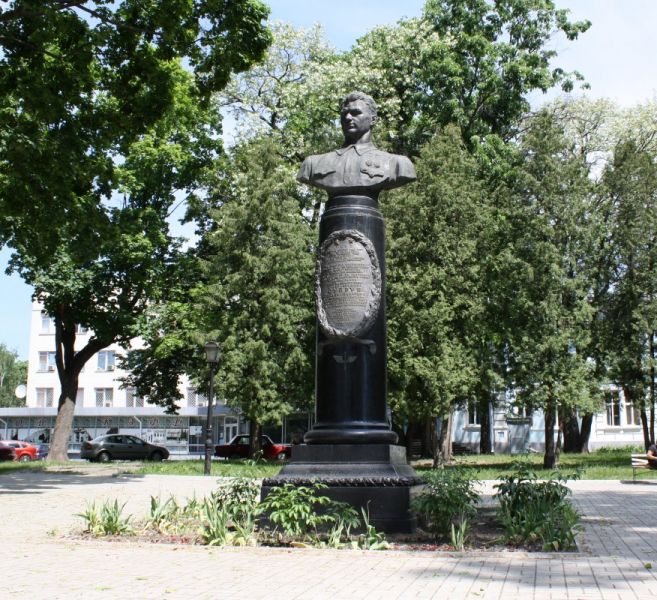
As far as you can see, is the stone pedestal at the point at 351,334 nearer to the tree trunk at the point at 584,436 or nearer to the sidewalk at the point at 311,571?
the sidewalk at the point at 311,571

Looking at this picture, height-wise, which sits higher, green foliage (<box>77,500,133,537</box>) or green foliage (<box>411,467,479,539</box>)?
green foliage (<box>411,467,479,539</box>)

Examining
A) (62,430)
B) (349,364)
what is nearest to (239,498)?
(349,364)

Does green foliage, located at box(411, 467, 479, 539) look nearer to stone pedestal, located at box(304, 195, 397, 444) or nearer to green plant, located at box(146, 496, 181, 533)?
stone pedestal, located at box(304, 195, 397, 444)

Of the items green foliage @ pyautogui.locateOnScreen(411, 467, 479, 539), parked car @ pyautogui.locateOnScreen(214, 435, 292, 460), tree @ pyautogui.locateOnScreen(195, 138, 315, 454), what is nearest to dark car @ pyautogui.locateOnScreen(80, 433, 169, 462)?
parked car @ pyautogui.locateOnScreen(214, 435, 292, 460)

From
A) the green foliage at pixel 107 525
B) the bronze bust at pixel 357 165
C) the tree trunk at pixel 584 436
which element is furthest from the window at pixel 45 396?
the green foliage at pixel 107 525

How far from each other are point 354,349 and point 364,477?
1.67 metres

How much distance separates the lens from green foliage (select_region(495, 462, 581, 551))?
803cm

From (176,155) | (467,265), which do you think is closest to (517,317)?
(467,265)

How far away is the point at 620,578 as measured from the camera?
6.59m

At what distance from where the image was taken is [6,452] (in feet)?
136

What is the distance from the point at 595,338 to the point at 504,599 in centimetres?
2514

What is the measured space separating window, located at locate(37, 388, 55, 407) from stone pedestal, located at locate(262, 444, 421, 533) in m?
58.9

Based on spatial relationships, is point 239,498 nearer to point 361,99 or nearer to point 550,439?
point 361,99

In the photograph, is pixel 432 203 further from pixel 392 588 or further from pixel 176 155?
pixel 392 588
